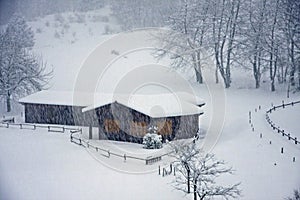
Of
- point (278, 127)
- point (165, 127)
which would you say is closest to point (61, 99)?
point (165, 127)

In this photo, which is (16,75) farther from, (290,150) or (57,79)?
(290,150)

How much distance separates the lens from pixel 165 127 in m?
17.1

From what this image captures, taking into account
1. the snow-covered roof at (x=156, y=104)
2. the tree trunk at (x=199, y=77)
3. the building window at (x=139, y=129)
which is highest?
the tree trunk at (x=199, y=77)

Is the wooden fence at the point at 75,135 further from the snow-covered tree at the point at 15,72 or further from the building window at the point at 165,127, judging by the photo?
the snow-covered tree at the point at 15,72

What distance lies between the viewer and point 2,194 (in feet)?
29.9

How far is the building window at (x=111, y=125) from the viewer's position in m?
17.2

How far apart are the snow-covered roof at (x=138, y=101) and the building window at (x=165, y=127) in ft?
1.08

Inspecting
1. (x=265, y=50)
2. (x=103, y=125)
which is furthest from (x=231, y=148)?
(x=265, y=50)

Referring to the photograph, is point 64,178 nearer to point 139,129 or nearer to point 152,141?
point 152,141

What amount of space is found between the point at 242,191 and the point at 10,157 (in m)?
6.92

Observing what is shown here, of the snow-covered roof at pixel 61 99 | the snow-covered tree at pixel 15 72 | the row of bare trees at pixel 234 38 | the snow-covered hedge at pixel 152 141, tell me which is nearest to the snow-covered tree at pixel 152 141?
the snow-covered hedge at pixel 152 141

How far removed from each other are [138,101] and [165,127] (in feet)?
4.96

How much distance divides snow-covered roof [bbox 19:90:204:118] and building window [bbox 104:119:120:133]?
692 mm

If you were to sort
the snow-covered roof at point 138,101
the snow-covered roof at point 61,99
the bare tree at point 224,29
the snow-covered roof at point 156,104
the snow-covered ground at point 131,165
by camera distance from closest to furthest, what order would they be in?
the snow-covered ground at point 131,165 < the snow-covered roof at point 156,104 < the snow-covered roof at point 138,101 < the snow-covered roof at point 61,99 < the bare tree at point 224,29
